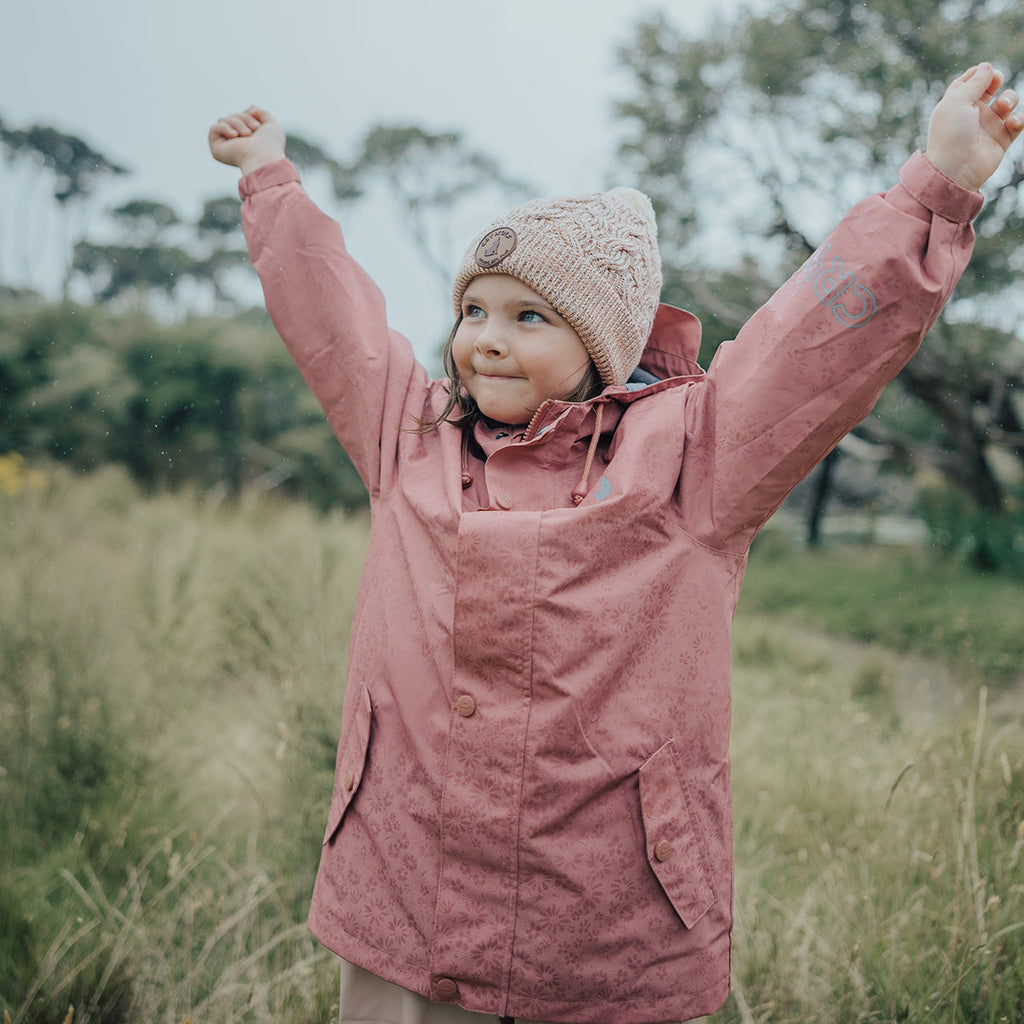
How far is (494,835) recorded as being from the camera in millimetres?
1205

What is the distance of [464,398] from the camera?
148 cm

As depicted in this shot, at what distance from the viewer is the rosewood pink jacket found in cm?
119

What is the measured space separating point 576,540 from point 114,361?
659cm

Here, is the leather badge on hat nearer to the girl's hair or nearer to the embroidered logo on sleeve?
the girl's hair

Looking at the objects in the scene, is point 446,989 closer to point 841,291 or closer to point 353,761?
point 353,761

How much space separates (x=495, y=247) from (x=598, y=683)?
2.31 feet

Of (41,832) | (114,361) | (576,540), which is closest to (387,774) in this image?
(576,540)

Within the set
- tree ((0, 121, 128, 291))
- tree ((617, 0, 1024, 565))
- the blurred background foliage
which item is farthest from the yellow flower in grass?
tree ((617, 0, 1024, 565))

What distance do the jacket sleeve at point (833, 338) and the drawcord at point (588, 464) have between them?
18 cm

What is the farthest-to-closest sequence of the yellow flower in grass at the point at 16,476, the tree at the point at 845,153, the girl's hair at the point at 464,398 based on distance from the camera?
the yellow flower in grass at the point at 16,476, the tree at the point at 845,153, the girl's hair at the point at 464,398

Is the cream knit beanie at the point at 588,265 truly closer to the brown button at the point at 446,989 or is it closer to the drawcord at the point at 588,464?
the drawcord at the point at 588,464

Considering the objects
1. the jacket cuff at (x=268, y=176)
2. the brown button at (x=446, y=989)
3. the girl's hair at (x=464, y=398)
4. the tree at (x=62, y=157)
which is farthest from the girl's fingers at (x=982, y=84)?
the tree at (x=62, y=157)

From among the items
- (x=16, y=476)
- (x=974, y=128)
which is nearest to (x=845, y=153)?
(x=974, y=128)

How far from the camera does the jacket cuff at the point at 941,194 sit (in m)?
1.13
